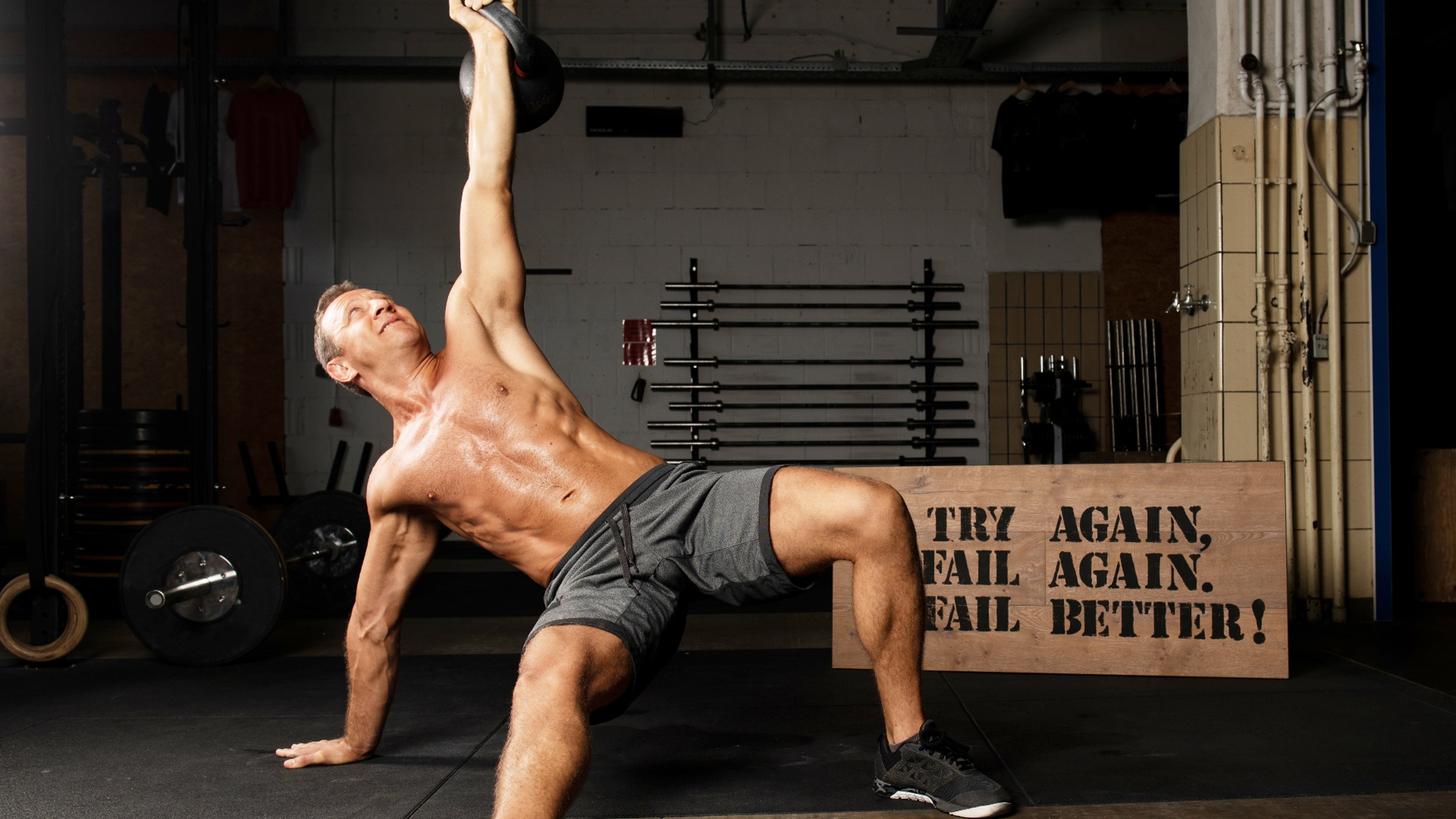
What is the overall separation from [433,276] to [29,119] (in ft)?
9.83

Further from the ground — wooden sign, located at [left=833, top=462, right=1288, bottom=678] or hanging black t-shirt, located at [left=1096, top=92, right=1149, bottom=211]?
hanging black t-shirt, located at [left=1096, top=92, right=1149, bottom=211]

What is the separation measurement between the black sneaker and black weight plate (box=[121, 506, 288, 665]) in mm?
2142

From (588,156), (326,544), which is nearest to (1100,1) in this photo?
(588,156)

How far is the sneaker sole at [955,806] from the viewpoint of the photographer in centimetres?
160

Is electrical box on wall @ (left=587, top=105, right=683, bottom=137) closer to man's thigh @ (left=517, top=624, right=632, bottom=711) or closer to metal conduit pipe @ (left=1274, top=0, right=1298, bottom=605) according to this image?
metal conduit pipe @ (left=1274, top=0, right=1298, bottom=605)

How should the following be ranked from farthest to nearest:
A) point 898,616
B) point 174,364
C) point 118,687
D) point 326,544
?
point 174,364, point 326,544, point 118,687, point 898,616

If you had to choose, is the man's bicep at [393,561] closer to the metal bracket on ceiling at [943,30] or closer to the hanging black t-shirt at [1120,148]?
the metal bracket on ceiling at [943,30]

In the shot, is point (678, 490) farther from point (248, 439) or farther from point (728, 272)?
point (248, 439)

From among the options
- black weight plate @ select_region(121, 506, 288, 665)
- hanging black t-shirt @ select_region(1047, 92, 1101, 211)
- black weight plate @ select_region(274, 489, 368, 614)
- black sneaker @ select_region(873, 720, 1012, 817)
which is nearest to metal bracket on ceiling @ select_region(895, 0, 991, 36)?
hanging black t-shirt @ select_region(1047, 92, 1101, 211)

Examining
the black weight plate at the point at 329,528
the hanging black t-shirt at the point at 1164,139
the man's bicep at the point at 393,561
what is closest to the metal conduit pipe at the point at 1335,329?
the hanging black t-shirt at the point at 1164,139

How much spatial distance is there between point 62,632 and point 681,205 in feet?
13.6

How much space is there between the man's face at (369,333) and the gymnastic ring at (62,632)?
72.7 inches

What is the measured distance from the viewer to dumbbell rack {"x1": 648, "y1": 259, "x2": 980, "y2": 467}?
602cm

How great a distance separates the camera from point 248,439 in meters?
6.16
